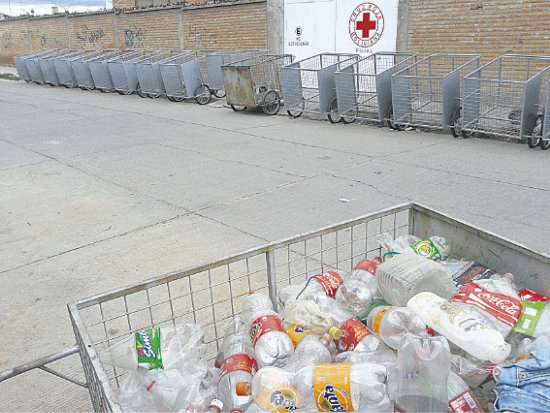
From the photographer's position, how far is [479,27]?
9.10m

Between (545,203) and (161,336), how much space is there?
4.35 metres

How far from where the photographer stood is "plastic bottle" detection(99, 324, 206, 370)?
199 cm

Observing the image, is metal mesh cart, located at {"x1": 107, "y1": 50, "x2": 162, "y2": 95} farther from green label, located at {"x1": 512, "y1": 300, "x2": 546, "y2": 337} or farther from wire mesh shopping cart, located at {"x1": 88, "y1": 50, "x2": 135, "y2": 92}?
green label, located at {"x1": 512, "y1": 300, "x2": 546, "y2": 337}

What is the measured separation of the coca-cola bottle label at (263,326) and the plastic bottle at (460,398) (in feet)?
2.50

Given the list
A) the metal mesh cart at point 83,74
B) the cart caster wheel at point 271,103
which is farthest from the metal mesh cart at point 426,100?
the metal mesh cart at point 83,74

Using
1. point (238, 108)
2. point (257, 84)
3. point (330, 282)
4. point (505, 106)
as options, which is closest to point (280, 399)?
point (330, 282)

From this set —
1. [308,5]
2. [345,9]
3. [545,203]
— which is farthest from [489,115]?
[308,5]

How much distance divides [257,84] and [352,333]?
30.6 ft

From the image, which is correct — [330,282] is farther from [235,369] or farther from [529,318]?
[529,318]

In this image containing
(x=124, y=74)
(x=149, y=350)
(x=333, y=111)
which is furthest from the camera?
(x=124, y=74)

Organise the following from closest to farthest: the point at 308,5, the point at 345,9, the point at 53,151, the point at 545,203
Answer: the point at 545,203, the point at 53,151, the point at 345,9, the point at 308,5

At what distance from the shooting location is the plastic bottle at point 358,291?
8.10 feet

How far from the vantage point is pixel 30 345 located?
3203 mm

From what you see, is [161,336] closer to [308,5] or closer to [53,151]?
[53,151]
